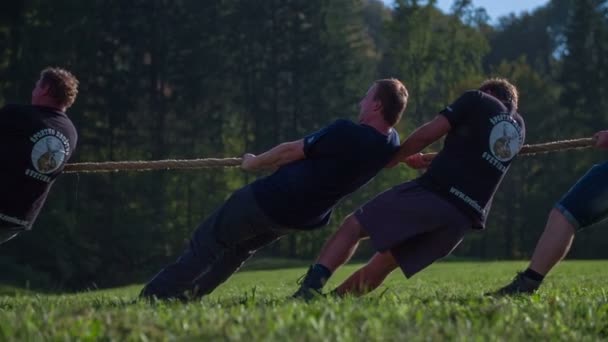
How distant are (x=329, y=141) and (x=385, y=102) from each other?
0.59 m

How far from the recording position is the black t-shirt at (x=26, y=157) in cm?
856

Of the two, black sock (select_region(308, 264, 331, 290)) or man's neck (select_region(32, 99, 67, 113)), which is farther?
man's neck (select_region(32, 99, 67, 113))

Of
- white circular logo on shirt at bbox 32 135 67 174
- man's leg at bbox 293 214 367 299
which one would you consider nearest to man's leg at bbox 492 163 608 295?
man's leg at bbox 293 214 367 299

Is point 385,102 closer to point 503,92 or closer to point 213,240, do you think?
point 503,92

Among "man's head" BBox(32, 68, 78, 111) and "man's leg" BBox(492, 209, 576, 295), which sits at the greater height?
"man's head" BBox(32, 68, 78, 111)

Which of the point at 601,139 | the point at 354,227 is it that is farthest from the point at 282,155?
the point at 601,139

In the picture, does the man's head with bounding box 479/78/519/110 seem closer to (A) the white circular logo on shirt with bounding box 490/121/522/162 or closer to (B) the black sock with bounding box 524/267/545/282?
(A) the white circular logo on shirt with bounding box 490/121/522/162

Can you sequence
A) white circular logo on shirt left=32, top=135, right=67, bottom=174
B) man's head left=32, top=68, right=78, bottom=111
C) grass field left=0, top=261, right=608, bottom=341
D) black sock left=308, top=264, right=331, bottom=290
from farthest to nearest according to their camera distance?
man's head left=32, top=68, right=78, bottom=111 → white circular logo on shirt left=32, top=135, right=67, bottom=174 → black sock left=308, top=264, right=331, bottom=290 → grass field left=0, top=261, right=608, bottom=341

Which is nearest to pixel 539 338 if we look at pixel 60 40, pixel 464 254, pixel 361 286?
pixel 361 286

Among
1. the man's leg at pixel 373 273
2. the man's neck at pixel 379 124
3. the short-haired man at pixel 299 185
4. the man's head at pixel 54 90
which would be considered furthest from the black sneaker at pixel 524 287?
the man's head at pixel 54 90

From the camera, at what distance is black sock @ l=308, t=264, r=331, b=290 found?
784 cm

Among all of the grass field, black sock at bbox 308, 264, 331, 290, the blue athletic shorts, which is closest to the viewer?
the grass field

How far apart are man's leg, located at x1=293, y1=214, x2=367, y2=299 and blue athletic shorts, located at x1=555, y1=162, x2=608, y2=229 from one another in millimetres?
1685

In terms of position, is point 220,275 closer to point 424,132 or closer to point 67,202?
point 424,132
